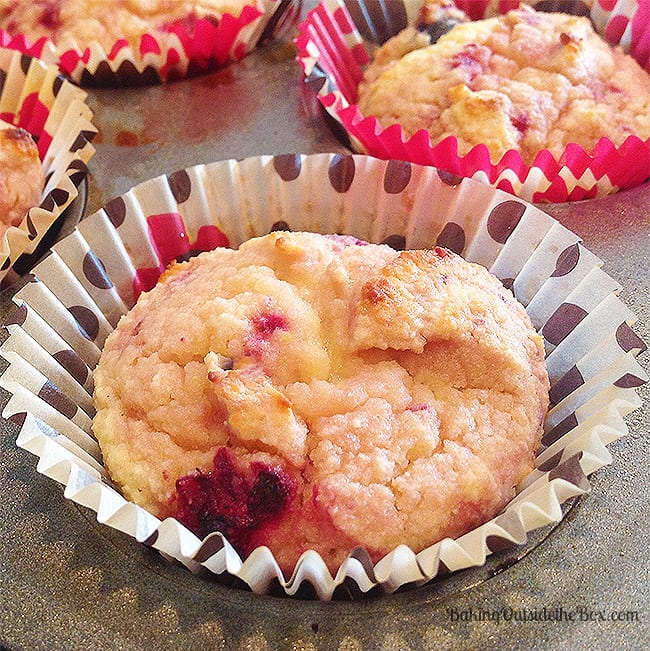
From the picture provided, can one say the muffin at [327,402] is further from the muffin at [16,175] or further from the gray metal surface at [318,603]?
the muffin at [16,175]

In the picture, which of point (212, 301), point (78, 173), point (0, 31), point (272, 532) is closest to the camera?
point (272, 532)

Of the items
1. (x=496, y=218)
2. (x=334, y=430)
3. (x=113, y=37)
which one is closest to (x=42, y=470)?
(x=334, y=430)

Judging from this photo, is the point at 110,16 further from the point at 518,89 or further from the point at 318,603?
the point at 318,603

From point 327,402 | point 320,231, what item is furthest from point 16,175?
point 327,402

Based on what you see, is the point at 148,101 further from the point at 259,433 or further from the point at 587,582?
the point at 587,582

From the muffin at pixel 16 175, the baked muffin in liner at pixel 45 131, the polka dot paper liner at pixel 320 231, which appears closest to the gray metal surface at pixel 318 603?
the polka dot paper liner at pixel 320 231
